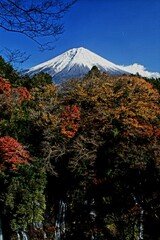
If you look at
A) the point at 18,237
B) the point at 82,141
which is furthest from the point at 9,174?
the point at 82,141

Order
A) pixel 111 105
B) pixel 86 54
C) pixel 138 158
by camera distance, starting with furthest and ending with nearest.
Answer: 1. pixel 86 54
2. pixel 111 105
3. pixel 138 158

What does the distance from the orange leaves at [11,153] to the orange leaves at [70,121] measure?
83.7 inches

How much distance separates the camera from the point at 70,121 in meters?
13.5

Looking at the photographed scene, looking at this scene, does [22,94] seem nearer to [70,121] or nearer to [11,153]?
[70,121]

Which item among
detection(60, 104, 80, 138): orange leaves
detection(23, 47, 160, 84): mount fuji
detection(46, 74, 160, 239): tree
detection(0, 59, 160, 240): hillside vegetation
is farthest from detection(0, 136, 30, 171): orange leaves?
detection(23, 47, 160, 84): mount fuji

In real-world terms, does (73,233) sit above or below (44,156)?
below

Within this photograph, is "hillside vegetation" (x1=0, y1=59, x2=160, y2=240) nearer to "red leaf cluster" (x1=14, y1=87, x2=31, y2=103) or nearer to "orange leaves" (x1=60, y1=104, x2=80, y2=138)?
"orange leaves" (x1=60, y1=104, x2=80, y2=138)

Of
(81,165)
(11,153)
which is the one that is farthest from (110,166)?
(11,153)

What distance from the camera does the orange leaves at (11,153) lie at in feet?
38.2

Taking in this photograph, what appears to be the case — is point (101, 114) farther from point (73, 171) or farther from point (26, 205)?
point (26, 205)

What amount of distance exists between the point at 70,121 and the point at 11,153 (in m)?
3.14

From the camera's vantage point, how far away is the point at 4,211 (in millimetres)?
11617

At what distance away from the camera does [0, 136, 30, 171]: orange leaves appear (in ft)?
38.2

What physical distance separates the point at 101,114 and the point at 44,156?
337 centimetres
